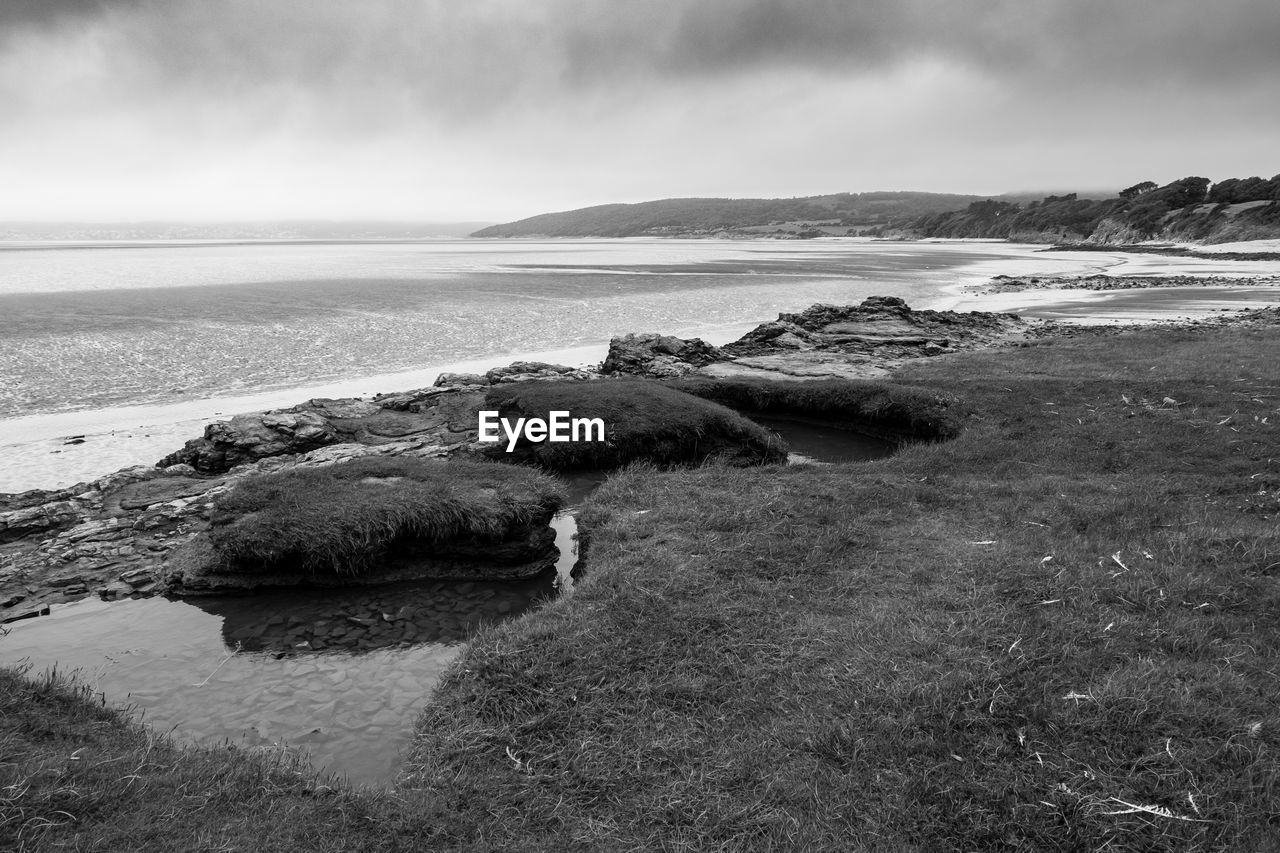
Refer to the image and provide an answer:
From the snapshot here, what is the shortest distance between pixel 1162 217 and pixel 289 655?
478 ft

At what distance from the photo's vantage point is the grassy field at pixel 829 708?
4.87 metres

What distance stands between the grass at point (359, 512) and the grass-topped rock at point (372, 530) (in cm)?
1

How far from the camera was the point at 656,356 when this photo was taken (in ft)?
81.8

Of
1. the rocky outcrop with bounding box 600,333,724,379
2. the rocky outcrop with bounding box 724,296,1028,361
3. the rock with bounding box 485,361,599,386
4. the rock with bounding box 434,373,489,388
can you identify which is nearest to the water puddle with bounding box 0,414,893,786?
the rock with bounding box 434,373,489,388

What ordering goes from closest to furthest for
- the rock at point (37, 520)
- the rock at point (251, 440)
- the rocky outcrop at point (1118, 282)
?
the rock at point (37, 520) < the rock at point (251, 440) < the rocky outcrop at point (1118, 282)

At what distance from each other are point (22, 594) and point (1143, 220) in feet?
478

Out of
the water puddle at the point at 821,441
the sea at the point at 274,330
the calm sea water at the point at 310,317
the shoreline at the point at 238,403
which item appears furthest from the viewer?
the calm sea water at the point at 310,317

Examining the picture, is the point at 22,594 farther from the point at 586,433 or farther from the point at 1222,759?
the point at 1222,759

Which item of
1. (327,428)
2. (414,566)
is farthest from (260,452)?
(414,566)

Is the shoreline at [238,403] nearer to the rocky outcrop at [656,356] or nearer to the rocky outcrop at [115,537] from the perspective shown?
the rocky outcrop at [115,537]

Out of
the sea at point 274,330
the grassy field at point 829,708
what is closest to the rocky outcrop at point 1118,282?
the sea at point 274,330

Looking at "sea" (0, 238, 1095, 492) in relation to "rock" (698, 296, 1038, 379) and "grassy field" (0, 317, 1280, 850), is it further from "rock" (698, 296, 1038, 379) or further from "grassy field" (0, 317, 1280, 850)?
"grassy field" (0, 317, 1280, 850)

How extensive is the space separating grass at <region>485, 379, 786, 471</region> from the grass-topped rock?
3.25m

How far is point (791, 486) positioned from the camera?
11.4 m
